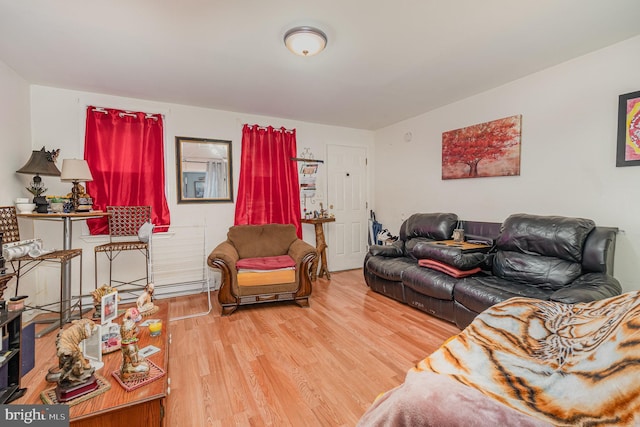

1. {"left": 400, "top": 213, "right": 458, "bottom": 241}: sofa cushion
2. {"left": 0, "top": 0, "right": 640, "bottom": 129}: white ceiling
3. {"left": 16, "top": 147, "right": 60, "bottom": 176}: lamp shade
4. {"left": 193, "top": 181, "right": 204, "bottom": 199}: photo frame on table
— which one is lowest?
{"left": 400, "top": 213, "right": 458, "bottom": 241}: sofa cushion

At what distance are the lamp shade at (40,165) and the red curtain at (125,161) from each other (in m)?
0.40

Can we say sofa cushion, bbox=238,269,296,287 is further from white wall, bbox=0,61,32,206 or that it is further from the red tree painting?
the red tree painting

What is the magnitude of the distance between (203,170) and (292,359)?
2790 mm

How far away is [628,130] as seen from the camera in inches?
90.4

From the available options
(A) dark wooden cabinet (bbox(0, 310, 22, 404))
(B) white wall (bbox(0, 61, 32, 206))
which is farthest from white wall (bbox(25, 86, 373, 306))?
(A) dark wooden cabinet (bbox(0, 310, 22, 404))

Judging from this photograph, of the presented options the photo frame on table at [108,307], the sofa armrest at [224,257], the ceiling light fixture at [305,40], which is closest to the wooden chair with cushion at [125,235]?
the sofa armrest at [224,257]

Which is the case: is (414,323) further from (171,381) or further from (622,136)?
(622,136)

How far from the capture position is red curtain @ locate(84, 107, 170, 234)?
3.24 m

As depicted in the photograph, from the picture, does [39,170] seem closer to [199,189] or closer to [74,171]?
[74,171]

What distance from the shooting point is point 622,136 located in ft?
Answer: 7.64

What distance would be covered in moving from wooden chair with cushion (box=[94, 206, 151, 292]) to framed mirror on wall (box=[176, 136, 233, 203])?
533mm

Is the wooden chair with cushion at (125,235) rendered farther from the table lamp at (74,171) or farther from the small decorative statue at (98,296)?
the small decorative statue at (98,296)

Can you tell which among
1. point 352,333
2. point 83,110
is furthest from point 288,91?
point 352,333

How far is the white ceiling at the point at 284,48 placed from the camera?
1.84 metres
